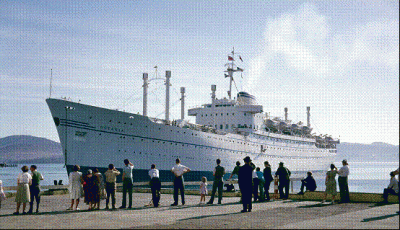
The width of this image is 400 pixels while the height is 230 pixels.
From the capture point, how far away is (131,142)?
128 feet

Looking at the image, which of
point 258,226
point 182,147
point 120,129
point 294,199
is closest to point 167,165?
point 182,147

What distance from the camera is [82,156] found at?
3709 centimetres

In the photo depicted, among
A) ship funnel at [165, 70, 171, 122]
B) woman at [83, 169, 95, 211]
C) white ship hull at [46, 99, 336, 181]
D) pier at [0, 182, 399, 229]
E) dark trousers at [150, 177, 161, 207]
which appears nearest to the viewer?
pier at [0, 182, 399, 229]

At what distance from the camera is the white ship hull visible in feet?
120

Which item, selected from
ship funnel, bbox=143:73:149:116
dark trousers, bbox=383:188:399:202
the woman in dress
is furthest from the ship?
dark trousers, bbox=383:188:399:202

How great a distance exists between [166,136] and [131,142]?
3.78 metres

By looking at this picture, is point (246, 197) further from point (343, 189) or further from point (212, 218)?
point (343, 189)

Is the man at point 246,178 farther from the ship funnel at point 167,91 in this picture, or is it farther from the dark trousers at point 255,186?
the ship funnel at point 167,91

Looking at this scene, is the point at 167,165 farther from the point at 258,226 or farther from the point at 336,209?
the point at 258,226

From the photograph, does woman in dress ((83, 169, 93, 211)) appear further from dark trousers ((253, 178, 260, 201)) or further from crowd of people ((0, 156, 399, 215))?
dark trousers ((253, 178, 260, 201))

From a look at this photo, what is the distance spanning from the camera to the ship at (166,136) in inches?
1446

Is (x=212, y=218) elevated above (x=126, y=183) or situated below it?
below

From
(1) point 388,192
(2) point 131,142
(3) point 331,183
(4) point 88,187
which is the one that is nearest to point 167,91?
(2) point 131,142

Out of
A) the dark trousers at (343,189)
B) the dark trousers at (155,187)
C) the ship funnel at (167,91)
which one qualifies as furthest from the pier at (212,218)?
the ship funnel at (167,91)
